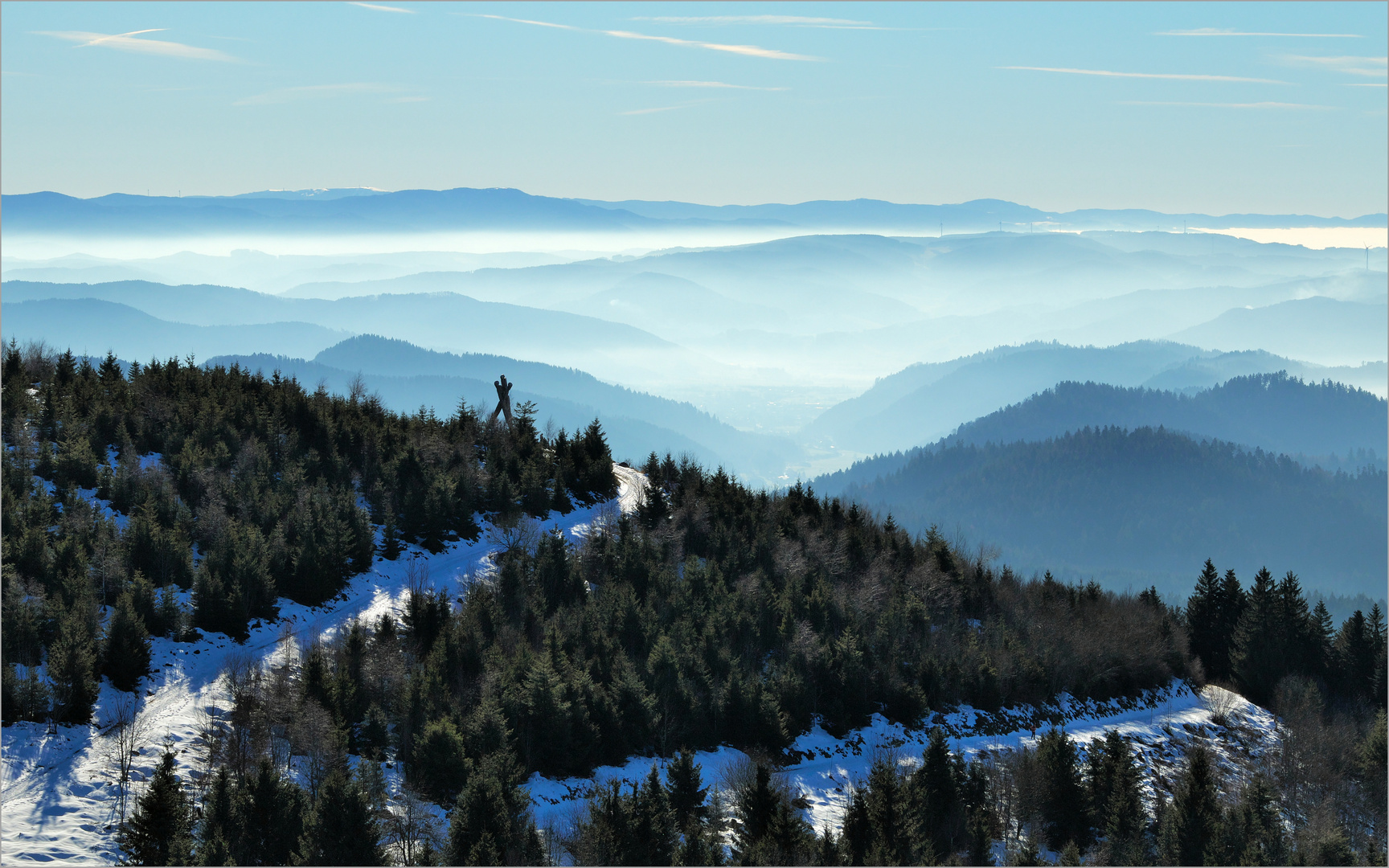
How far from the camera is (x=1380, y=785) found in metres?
67.2

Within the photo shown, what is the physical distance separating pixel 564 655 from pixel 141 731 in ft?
66.7

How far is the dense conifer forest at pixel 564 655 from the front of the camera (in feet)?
136

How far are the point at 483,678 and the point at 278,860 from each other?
16026 mm

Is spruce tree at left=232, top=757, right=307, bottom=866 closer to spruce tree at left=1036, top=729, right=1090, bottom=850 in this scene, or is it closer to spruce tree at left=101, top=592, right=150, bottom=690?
spruce tree at left=101, top=592, right=150, bottom=690

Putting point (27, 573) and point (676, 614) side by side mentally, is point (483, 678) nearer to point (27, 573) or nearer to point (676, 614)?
point (676, 614)

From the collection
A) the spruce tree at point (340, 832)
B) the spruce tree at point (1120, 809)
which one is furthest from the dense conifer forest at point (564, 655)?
the spruce tree at point (1120, 809)

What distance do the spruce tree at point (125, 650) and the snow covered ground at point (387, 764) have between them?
2.50 feet

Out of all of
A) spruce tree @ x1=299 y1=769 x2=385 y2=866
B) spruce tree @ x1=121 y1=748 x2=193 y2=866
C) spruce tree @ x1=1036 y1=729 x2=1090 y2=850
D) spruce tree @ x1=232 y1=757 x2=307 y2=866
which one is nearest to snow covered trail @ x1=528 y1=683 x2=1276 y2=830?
spruce tree @ x1=1036 y1=729 x2=1090 y2=850

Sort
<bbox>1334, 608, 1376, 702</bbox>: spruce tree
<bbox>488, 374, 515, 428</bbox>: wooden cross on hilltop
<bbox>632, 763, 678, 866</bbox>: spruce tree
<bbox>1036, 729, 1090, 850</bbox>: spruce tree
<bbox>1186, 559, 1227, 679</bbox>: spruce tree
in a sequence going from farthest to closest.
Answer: <bbox>1186, 559, 1227, 679</bbox>: spruce tree, <bbox>488, 374, 515, 428</bbox>: wooden cross on hilltop, <bbox>1334, 608, 1376, 702</bbox>: spruce tree, <bbox>1036, 729, 1090, 850</bbox>: spruce tree, <bbox>632, 763, 678, 866</bbox>: spruce tree

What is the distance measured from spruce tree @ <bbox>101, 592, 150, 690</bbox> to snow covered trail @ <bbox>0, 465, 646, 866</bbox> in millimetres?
581

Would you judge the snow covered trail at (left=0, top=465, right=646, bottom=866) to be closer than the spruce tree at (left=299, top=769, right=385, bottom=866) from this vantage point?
No

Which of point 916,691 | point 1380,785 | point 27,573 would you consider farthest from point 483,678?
point 1380,785

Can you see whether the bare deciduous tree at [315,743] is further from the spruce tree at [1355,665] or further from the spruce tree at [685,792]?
the spruce tree at [1355,665]

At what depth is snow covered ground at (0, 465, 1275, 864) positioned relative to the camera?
37188 mm
